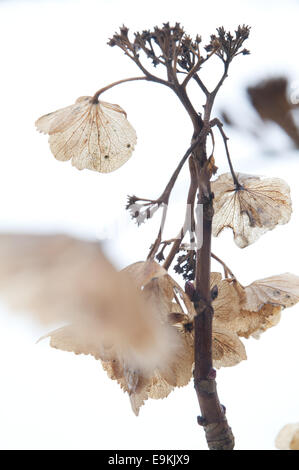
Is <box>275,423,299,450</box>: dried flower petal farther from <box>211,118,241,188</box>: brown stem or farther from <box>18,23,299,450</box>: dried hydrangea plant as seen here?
<box>211,118,241,188</box>: brown stem

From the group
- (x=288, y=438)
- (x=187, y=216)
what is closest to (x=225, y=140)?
(x=187, y=216)

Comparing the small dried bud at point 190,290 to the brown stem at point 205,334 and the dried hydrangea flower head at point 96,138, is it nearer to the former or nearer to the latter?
the brown stem at point 205,334

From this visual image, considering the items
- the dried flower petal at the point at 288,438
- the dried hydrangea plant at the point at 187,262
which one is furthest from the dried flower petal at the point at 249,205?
the dried flower petal at the point at 288,438

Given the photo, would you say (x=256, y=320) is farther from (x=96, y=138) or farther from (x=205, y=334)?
(x=96, y=138)

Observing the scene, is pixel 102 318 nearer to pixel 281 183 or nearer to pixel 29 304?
pixel 29 304
